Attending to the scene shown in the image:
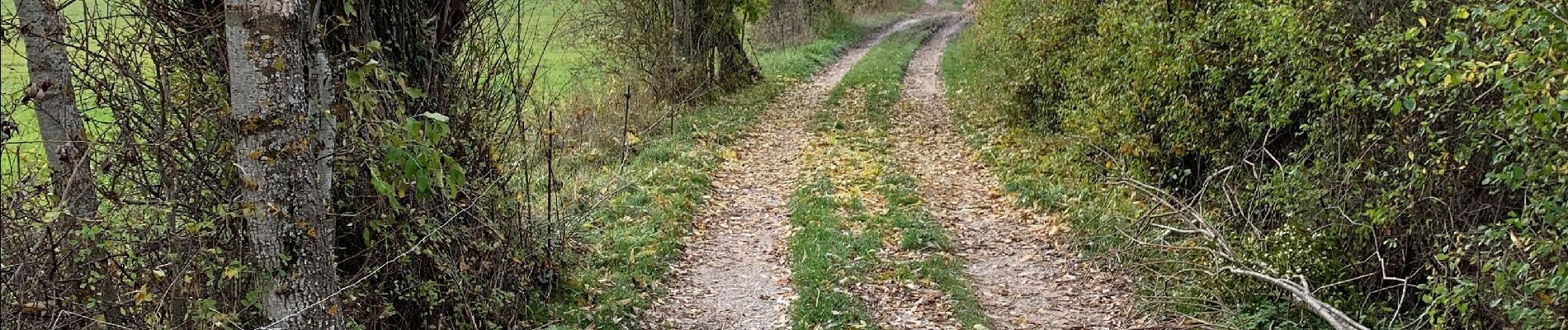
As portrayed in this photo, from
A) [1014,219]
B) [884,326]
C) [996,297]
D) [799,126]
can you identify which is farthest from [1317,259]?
[799,126]

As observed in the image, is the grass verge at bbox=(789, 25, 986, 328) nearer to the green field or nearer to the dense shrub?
the dense shrub

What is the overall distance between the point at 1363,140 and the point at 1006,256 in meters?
3.35

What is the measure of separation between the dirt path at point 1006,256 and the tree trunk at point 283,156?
4848 mm

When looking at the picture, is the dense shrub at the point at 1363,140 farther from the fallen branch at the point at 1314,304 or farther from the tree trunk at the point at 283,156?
the tree trunk at the point at 283,156

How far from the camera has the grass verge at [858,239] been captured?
7297mm

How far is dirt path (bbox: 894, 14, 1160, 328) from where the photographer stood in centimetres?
733

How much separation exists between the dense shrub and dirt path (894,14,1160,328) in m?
0.52

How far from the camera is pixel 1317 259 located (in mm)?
6398

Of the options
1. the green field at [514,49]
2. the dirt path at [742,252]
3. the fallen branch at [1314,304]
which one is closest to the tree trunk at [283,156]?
the green field at [514,49]

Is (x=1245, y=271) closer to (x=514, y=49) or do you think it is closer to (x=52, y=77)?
(x=514, y=49)

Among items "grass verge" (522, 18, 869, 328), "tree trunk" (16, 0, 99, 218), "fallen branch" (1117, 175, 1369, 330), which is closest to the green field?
"tree trunk" (16, 0, 99, 218)

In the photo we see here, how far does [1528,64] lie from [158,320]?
6193 millimetres

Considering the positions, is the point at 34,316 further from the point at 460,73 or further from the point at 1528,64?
the point at 1528,64

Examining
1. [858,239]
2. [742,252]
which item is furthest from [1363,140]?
[742,252]
